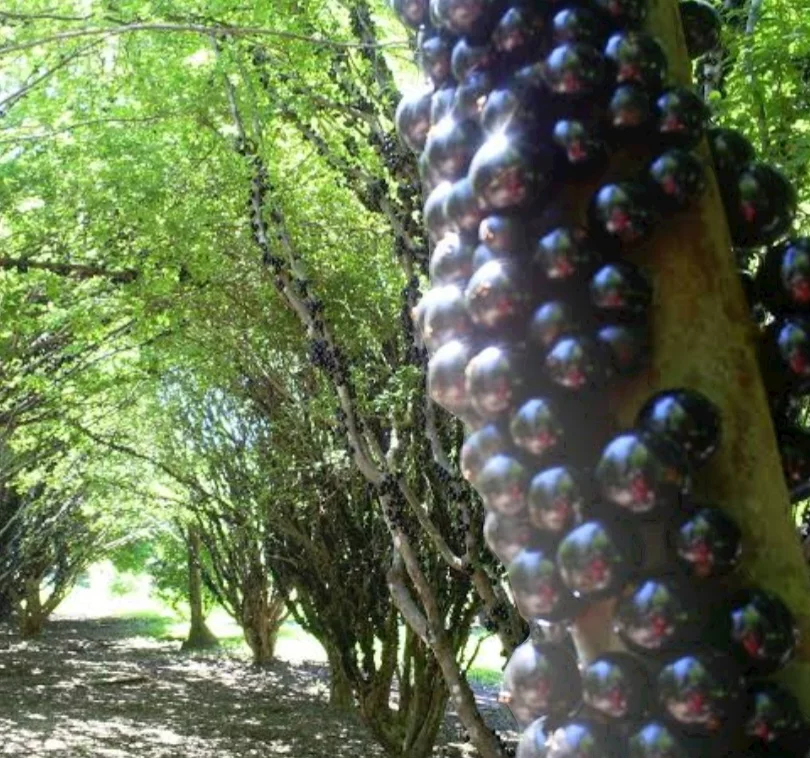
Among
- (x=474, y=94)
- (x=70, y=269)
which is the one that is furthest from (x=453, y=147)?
(x=70, y=269)

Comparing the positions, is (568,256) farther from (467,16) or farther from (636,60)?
(467,16)

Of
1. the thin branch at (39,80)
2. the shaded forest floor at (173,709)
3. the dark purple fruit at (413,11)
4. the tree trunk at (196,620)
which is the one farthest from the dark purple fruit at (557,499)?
the tree trunk at (196,620)

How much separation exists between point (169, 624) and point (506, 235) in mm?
30577

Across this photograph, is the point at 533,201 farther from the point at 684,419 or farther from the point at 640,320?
the point at 684,419

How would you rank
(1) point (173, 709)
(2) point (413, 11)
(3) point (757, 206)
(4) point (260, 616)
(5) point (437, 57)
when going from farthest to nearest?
(4) point (260, 616) < (1) point (173, 709) < (2) point (413, 11) < (5) point (437, 57) < (3) point (757, 206)

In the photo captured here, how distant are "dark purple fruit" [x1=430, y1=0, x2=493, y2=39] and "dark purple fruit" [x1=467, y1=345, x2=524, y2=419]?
447mm

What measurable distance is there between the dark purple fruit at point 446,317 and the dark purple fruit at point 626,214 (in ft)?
0.70

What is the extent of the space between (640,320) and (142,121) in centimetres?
537

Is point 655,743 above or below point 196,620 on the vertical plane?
above

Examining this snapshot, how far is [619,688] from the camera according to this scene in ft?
3.96

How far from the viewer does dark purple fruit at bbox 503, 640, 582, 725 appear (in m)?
1.31

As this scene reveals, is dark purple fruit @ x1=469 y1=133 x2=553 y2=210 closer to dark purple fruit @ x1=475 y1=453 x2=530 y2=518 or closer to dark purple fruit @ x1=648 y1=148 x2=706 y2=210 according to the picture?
dark purple fruit @ x1=648 y1=148 x2=706 y2=210

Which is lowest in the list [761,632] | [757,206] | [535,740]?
[535,740]

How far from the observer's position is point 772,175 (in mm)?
1491
